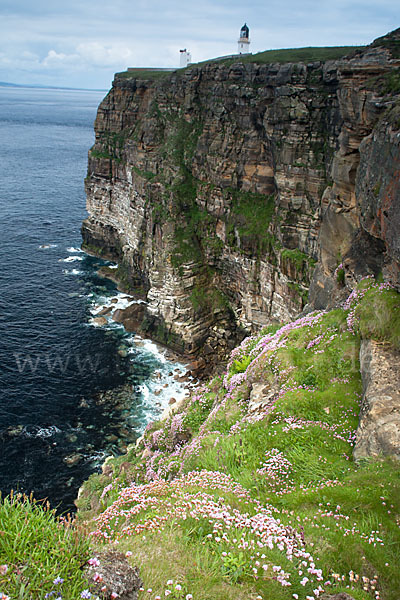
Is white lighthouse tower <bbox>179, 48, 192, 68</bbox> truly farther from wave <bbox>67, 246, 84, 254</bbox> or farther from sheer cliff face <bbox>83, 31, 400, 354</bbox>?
wave <bbox>67, 246, 84, 254</bbox>

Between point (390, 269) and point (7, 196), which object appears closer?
point (390, 269)

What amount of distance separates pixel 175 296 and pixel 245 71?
90.6 ft

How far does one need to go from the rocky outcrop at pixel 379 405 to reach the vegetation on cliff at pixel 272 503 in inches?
17.5

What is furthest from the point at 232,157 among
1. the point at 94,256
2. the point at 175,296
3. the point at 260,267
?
the point at 94,256

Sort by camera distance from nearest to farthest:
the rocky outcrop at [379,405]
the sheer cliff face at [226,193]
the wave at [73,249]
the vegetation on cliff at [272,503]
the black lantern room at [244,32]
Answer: the vegetation on cliff at [272,503]
the rocky outcrop at [379,405]
the sheer cliff face at [226,193]
the black lantern room at [244,32]
the wave at [73,249]

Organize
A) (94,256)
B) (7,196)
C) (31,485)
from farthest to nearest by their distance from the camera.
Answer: (7,196) < (94,256) < (31,485)

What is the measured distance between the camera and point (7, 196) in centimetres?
10712

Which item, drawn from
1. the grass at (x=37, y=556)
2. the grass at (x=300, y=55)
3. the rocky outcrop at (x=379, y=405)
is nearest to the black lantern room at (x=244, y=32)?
the grass at (x=300, y=55)

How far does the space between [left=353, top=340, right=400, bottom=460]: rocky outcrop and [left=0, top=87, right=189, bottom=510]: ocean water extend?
13.4 metres

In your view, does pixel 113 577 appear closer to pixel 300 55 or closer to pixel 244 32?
pixel 300 55

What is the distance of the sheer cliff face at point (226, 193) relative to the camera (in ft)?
144

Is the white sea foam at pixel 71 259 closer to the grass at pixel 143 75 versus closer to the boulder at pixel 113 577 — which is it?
the grass at pixel 143 75

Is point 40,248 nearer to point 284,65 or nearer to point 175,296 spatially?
point 175,296

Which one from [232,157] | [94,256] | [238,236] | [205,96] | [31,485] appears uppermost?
[205,96]
